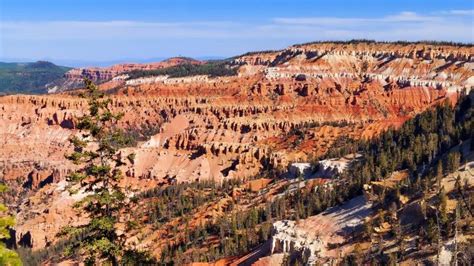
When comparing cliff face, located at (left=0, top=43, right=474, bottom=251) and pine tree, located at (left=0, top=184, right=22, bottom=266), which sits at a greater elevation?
pine tree, located at (left=0, top=184, right=22, bottom=266)

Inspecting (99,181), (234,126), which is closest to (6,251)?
(99,181)

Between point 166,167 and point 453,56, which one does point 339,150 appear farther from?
point 453,56

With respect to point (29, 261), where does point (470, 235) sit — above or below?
above

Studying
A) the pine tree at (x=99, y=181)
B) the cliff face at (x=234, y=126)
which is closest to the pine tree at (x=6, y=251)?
the pine tree at (x=99, y=181)

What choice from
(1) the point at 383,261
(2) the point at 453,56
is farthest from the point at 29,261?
(2) the point at 453,56

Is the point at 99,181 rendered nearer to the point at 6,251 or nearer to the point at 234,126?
the point at 6,251

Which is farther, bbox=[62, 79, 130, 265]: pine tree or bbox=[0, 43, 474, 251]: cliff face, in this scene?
bbox=[0, 43, 474, 251]: cliff face

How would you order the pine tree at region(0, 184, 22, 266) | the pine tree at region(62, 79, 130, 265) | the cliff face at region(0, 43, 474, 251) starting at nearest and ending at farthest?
the pine tree at region(0, 184, 22, 266), the pine tree at region(62, 79, 130, 265), the cliff face at region(0, 43, 474, 251)

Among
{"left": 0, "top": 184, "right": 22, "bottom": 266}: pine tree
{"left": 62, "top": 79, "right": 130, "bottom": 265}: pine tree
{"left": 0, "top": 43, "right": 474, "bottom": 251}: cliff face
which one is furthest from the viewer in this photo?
{"left": 0, "top": 43, "right": 474, "bottom": 251}: cliff face

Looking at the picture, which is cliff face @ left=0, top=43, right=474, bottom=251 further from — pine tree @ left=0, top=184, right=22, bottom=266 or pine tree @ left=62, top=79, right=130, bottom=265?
pine tree @ left=0, top=184, right=22, bottom=266

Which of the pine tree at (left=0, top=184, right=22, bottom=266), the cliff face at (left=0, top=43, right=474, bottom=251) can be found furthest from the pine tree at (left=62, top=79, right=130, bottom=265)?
the cliff face at (left=0, top=43, right=474, bottom=251)

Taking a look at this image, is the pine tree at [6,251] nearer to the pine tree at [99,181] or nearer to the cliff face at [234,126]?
the pine tree at [99,181]
